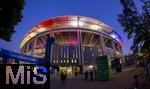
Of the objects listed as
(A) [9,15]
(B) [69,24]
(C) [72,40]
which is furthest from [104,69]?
(C) [72,40]

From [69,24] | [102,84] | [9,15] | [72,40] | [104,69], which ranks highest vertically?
[69,24]

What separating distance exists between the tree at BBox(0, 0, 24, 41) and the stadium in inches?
3162

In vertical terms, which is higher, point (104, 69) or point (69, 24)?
point (69, 24)

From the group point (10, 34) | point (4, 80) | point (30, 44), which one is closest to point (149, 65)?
point (10, 34)

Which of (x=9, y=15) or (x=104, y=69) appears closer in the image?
(x=9, y=15)

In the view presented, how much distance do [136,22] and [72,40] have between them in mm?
75500

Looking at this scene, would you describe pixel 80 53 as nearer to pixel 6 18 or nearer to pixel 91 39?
pixel 91 39

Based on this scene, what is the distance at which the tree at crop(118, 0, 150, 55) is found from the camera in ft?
94.7

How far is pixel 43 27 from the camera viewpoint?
107 metres

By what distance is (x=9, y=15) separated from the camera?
14.4m

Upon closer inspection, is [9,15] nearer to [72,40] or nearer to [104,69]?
[104,69]

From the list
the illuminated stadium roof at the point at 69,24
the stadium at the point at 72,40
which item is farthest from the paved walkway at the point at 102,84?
the illuminated stadium roof at the point at 69,24

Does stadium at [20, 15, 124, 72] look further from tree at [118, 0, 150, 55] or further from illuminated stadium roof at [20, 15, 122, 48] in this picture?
tree at [118, 0, 150, 55]

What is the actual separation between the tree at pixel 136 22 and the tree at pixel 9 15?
1639 centimetres
